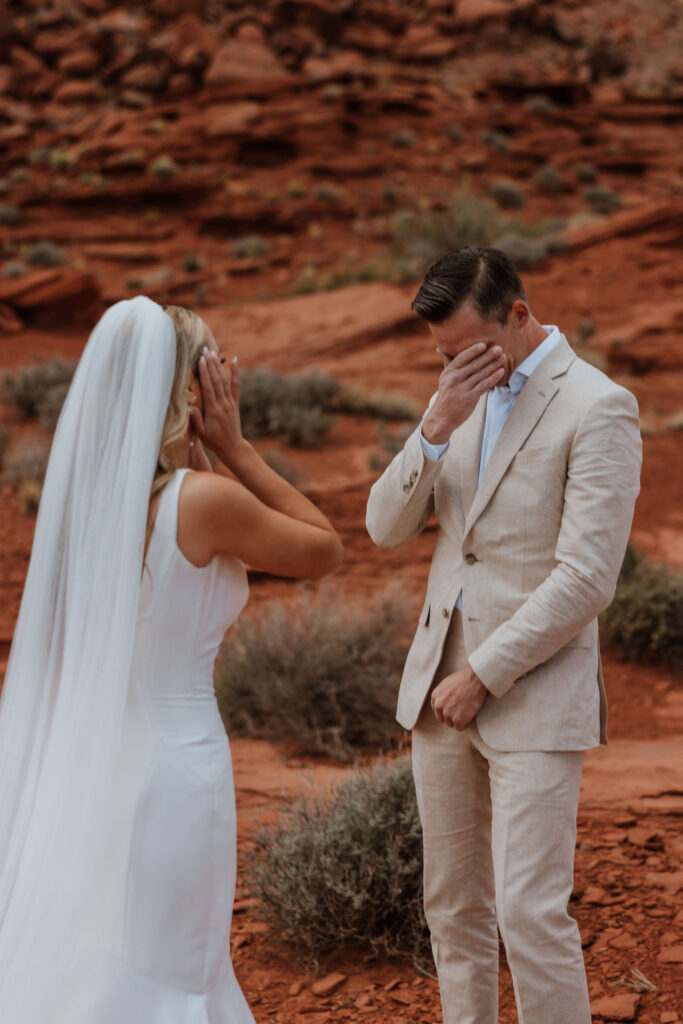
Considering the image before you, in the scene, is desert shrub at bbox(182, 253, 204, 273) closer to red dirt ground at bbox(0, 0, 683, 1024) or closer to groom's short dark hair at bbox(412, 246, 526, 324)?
red dirt ground at bbox(0, 0, 683, 1024)

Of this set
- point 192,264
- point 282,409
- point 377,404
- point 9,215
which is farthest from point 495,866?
point 9,215

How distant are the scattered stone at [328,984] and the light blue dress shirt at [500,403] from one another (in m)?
1.77

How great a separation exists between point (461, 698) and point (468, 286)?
39.9 inches

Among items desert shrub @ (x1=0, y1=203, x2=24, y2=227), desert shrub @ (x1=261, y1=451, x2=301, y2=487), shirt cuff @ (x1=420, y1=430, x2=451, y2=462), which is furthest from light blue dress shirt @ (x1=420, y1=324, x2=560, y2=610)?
desert shrub @ (x1=0, y1=203, x2=24, y2=227)

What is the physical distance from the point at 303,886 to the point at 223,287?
17801 millimetres

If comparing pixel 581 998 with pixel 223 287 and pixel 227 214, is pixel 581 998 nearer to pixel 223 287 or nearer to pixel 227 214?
pixel 223 287

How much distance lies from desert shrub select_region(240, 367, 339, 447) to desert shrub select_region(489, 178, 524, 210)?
45.3ft

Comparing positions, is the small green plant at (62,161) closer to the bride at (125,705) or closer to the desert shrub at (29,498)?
the desert shrub at (29,498)

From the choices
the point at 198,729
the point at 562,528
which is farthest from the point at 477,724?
the point at 198,729

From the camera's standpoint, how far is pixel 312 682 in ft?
20.8

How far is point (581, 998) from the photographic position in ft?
8.36

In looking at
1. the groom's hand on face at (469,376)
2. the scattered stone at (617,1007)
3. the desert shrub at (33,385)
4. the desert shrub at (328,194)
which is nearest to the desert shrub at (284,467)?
the desert shrub at (33,385)

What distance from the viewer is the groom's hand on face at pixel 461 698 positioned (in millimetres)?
2664

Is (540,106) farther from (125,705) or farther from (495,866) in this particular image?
(125,705)
